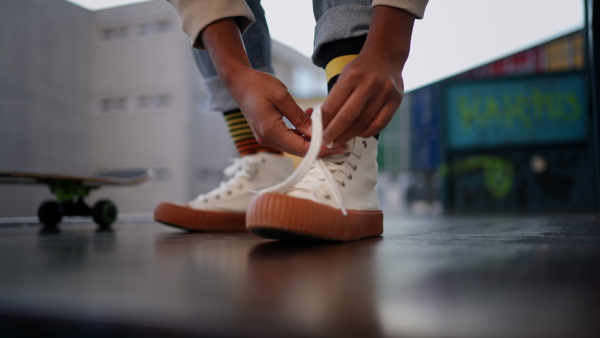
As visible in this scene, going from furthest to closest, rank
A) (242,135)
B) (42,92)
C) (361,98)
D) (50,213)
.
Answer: (42,92) → (50,213) → (242,135) → (361,98)

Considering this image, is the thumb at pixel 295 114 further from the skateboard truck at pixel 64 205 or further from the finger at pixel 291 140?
the skateboard truck at pixel 64 205

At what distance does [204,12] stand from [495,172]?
2486 mm

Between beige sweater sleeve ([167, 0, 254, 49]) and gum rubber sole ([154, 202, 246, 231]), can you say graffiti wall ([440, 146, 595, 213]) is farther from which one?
beige sweater sleeve ([167, 0, 254, 49])

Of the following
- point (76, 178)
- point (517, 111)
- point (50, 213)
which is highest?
point (517, 111)

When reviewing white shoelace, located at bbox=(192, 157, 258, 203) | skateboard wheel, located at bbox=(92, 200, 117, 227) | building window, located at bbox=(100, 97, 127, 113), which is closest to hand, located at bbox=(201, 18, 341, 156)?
white shoelace, located at bbox=(192, 157, 258, 203)

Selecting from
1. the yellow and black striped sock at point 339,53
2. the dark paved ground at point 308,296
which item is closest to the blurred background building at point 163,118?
the yellow and black striped sock at point 339,53

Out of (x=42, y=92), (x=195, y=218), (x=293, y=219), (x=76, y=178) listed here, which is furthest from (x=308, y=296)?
(x=42, y=92)

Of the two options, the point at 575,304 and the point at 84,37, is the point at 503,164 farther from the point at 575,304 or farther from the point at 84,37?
the point at 575,304

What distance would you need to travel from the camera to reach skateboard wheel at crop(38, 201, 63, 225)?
5.02ft

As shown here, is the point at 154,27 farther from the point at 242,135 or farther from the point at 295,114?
the point at 295,114

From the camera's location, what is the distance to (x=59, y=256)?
1.64ft

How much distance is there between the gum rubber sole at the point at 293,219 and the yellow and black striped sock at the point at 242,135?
1.56 feet

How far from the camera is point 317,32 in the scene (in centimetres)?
82

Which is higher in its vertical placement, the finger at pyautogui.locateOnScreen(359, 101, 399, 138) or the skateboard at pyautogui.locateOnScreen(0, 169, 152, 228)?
the finger at pyautogui.locateOnScreen(359, 101, 399, 138)
